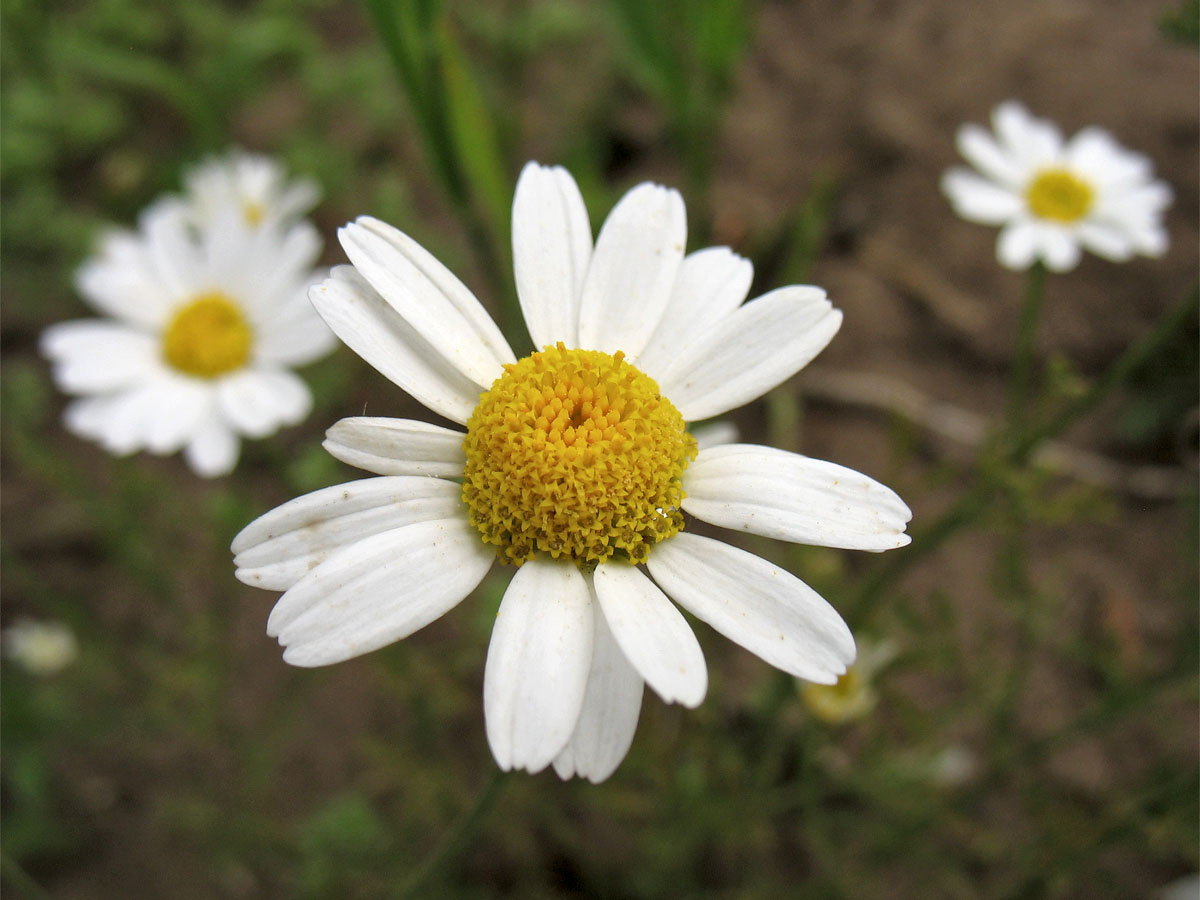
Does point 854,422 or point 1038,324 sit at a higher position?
point 1038,324

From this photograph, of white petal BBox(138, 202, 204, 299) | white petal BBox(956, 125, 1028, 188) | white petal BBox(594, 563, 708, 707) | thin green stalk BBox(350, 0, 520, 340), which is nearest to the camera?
white petal BBox(594, 563, 708, 707)

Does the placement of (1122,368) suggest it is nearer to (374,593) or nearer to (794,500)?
(794,500)

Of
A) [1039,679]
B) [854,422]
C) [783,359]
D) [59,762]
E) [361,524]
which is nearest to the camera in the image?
[361,524]

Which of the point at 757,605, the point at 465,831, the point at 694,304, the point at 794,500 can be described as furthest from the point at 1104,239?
the point at 465,831

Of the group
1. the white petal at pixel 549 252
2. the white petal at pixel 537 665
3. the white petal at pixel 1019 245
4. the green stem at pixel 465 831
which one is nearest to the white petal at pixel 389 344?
the white petal at pixel 549 252

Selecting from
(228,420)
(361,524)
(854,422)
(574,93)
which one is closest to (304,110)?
(574,93)

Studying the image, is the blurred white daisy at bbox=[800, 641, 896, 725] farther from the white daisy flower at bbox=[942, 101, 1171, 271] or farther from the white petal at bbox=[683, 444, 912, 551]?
the white petal at bbox=[683, 444, 912, 551]

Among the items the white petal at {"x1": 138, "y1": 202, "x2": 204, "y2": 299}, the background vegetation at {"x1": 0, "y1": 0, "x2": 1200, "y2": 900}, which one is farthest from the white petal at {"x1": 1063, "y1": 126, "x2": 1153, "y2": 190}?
the white petal at {"x1": 138, "y1": 202, "x2": 204, "y2": 299}

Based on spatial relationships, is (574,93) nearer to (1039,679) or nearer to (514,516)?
(1039,679)
